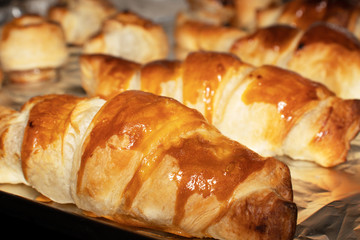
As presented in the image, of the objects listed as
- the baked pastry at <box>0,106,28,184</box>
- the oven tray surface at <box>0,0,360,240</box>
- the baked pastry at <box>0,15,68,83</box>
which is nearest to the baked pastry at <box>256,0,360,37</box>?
the oven tray surface at <box>0,0,360,240</box>

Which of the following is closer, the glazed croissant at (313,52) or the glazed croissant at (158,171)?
the glazed croissant at (158,171)

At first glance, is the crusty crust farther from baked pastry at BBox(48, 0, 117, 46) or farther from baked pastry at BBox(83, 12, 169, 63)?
baked pastry at BBox(48, 0, 117, 46)

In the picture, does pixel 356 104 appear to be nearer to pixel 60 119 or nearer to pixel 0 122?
pixel 60 119

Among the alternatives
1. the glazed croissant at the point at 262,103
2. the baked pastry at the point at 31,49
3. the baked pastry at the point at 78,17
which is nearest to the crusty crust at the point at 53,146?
the glazed croissant at the point at 262,103

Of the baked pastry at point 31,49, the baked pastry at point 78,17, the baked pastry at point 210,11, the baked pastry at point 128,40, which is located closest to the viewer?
the baked pastry at point 31,49

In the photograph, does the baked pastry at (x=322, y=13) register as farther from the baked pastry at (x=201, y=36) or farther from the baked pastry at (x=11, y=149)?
the baked pastry at (x=11, y=149)

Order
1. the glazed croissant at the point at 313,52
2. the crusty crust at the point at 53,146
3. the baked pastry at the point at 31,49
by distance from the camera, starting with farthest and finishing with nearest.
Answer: the baked pastry at the point at 31,49
the glazed croissant at the point at 313,52
the crusty crust at the point at 53,146

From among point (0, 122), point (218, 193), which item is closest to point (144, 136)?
point (218, 193)
